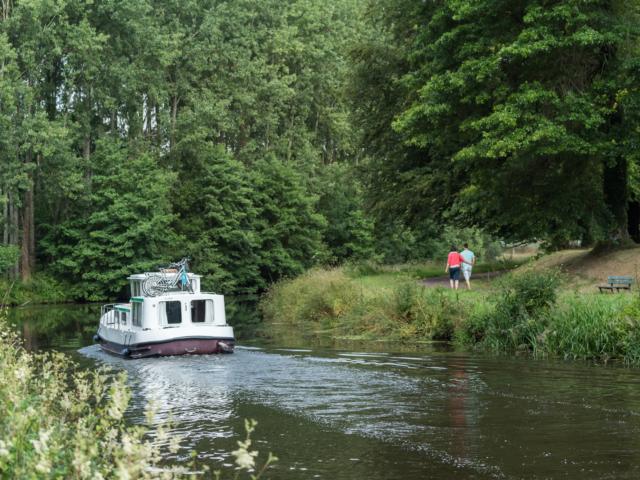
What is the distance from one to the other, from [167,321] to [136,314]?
1332 millimetres

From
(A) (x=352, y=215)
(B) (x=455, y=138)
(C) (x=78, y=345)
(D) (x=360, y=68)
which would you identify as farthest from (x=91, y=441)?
(A) (x=352, y=215)

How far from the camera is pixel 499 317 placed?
81.5ft

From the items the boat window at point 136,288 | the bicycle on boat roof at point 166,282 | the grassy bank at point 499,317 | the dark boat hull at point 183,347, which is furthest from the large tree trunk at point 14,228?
the dark boat hull at point 183,347

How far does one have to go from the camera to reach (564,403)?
16.3 metres

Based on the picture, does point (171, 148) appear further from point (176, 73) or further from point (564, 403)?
point (564, 403)

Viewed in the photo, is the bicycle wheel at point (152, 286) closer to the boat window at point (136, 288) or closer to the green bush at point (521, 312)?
the boat window at point (136, 288)

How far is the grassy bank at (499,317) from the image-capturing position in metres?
22.0

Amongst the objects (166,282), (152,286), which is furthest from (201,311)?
(166,282)

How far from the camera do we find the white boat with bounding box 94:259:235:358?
2669 centimetres

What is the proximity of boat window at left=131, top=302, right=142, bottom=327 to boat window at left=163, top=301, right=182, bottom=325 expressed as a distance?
894 mm

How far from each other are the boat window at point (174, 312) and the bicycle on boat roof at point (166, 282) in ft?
4.70

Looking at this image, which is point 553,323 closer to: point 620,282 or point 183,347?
point 620,282

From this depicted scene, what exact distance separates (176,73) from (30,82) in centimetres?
1433

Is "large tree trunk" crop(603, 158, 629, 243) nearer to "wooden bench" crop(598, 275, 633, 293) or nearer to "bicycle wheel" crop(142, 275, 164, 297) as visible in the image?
"wooden bench" crop(598, 275, 633, 293)
